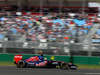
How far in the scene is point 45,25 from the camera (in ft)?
57.0

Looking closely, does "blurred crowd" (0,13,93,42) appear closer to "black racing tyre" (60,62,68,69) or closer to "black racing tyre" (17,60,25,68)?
"black racing tyre" (17,60,25,68)

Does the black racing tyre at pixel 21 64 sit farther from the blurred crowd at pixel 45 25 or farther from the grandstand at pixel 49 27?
the blurred crowd at pixel 45 25

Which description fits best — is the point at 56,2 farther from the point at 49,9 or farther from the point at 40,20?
the point at 40,20

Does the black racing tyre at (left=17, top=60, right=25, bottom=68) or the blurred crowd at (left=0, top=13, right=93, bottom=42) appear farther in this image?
the blurred crowd at (left=0, top=13, right=93, bottom=42)

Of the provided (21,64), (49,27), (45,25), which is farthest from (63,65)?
(45,25)

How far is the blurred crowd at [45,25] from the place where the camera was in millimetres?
15469

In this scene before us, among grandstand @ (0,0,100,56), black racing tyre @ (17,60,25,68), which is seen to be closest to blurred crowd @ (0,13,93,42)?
grandstand @ (0,0,100,56)

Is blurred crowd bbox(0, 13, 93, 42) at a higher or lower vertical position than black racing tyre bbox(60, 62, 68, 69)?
higher

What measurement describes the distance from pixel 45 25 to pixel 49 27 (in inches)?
20.1

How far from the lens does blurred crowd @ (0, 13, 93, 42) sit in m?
15.5

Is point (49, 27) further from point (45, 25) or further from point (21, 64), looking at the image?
point (21, 64)

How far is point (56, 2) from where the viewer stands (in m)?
21.8

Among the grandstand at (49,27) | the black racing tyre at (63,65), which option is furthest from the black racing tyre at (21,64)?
the grandstand at (49,27)

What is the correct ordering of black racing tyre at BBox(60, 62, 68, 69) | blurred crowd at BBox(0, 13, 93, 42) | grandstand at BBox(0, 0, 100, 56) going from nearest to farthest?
black racing tyre at BBox(60, 62, 68, 69) < grandstand at BBox(0, 0, 100, 56) < blurred crowd at BBox(0, 13, 93, 42)
